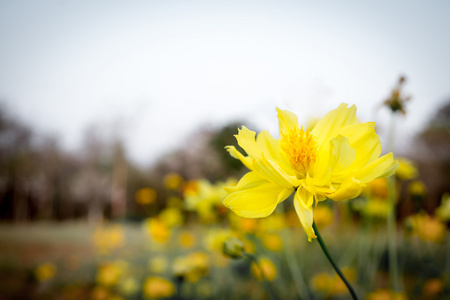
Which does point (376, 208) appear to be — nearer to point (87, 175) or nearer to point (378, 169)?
point (378, 169)

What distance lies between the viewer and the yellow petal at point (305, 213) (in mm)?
275

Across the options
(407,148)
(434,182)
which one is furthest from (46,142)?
(434,182)

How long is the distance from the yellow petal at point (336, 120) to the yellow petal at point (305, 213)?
95 millimetres

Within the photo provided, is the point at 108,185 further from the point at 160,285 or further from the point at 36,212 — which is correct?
the point at 160,285

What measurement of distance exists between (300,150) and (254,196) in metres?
0.09

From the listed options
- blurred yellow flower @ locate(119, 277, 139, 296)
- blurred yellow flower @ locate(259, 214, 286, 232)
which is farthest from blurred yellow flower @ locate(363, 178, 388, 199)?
blurred yellow flower @ locate(119, 277, 139, 296)

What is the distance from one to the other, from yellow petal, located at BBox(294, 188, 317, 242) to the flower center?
45 millimetres

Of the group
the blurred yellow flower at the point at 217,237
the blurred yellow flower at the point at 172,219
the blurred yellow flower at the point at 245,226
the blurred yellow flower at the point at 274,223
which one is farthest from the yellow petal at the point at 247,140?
the blurred yellow flower at the point at 172,219

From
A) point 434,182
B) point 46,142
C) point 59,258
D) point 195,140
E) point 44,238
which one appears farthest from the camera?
point 195,140

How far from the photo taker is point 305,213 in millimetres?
289

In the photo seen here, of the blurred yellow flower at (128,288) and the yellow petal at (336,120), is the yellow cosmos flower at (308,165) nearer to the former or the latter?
the yellow petal at (336,120)

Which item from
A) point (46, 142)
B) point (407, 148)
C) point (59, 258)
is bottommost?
point (59, 258)

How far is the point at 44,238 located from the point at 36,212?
2.69 m

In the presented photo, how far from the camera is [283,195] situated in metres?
0.34
